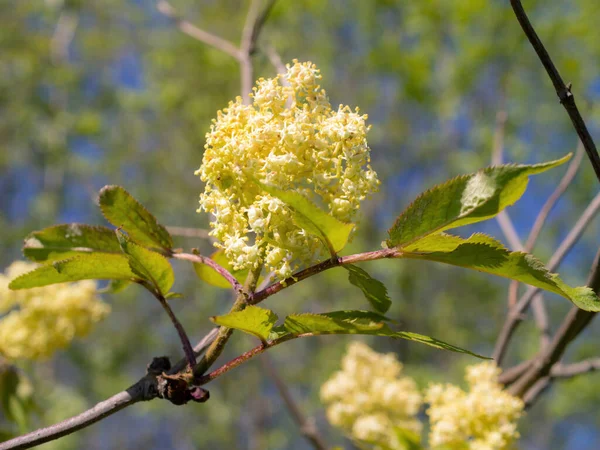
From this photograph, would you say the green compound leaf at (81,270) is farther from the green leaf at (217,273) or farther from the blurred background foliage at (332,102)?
the blurred background foliage at (332,102)

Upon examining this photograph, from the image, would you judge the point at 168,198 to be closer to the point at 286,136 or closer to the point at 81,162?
the point at 81,162

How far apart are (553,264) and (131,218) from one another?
1448 millimetres

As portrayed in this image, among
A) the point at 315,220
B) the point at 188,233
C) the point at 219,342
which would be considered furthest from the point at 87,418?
the point at 188,233

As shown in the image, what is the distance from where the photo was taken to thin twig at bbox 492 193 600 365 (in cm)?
176

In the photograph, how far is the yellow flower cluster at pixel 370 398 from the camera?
2.59 m

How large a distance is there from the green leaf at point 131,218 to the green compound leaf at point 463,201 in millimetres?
546

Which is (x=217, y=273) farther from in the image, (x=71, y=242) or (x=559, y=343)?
(x=559, y=343)

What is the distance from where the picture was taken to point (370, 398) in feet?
8.99

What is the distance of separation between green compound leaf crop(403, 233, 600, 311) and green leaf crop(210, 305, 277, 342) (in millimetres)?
274

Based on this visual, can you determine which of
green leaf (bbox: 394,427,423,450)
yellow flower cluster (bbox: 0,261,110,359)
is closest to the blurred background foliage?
yellow flower cluster (bbox: 0,261,110,359)

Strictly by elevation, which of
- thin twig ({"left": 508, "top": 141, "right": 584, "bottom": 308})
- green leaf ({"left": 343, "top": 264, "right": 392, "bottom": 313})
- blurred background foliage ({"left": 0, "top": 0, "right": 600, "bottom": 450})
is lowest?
green leaf ({"left": 343, "top": 264, "right": 392, "bottom": 313})

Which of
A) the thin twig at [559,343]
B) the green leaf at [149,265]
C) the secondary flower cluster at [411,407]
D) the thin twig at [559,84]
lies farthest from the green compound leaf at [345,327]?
the secondary flower cluster at [411,407]

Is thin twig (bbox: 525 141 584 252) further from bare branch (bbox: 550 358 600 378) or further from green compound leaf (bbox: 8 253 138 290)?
green compound leaf (bbox: 8 253 138 290)

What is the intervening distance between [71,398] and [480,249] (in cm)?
949
